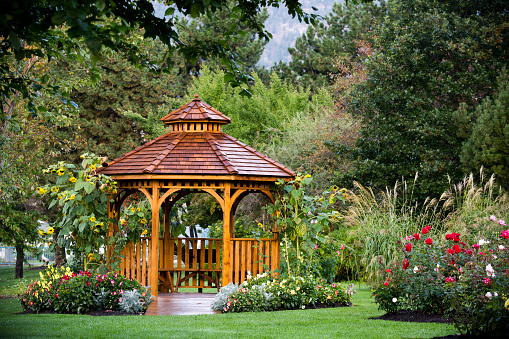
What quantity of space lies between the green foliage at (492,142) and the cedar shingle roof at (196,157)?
20.1 feet

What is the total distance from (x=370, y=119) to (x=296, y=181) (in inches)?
314

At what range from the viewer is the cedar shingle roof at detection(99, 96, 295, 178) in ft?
29.5

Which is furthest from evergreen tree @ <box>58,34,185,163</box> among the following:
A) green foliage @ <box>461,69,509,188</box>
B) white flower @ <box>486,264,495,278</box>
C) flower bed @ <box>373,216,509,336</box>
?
white flower @ <box>486,264,495,278</box>

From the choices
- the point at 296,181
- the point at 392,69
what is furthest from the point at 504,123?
the point at 296,181

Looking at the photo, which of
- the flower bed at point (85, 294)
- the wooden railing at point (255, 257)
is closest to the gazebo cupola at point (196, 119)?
the wooden railing at point (255, 257)

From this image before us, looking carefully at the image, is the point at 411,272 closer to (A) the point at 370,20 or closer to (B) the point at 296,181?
(B) the point at 296,181

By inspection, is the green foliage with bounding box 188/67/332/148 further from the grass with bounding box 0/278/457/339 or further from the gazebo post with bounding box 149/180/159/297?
the grass with bounding box 0/278/457/339

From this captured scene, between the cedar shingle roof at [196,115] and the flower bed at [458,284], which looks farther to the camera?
the cedar shingle roof at [196,115]

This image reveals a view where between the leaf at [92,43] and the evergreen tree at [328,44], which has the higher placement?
the evergreen tree at [328,44]

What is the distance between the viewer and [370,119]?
1658 cm

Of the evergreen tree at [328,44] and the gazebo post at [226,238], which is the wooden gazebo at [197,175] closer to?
the gazebo post at [226,238]

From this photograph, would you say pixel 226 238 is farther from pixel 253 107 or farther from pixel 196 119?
pixel 253 107

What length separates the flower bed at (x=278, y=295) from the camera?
8359 mm

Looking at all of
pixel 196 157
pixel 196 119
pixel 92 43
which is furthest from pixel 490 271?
pixel 196 119
